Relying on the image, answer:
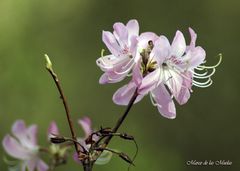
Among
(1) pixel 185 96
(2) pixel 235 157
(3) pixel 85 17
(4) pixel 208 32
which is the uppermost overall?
(3) pixel 85 17

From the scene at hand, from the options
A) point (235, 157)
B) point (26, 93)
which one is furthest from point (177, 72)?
point (26, 93)

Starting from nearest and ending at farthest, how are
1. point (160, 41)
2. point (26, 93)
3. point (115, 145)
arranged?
point (160, 41)
point (115, 145)
point (26, 93)

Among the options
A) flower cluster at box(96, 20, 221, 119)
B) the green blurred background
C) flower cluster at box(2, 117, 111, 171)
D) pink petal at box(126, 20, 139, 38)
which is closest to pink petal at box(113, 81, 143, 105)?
flower cluster at box(96, 20, 221, 119)

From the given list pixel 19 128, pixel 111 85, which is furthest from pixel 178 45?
pixel 111 85

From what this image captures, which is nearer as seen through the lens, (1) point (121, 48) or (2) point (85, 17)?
(1) point (121, 48)

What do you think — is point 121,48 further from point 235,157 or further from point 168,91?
point 235,157

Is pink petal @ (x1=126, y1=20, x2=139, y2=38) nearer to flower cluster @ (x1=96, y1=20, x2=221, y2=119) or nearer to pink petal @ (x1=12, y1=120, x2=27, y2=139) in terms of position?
flower cluster @ (x1=96, y1=20, x2=221, y2=119)

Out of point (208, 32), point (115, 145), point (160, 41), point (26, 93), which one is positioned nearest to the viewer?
point (160, 41)

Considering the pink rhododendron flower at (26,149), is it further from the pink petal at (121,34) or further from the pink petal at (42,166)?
the pink petal at (121,34)
